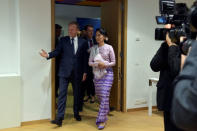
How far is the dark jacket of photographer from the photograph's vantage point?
6.04 ft

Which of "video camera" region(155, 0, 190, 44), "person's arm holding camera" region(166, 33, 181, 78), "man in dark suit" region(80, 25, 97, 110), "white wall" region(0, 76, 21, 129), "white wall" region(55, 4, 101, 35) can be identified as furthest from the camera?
"white wall" region(55, 4, 101, 35)

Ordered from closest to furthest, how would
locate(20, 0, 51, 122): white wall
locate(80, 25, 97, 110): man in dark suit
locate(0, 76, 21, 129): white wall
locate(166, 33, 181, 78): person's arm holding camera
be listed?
locate(166, 33, 181, 78): person's arm holding camera < locate(0, 76, 21, 129): white wall < locate(20, 0, 51, 122): white wall < locate(80, 25, 97, 110): man in dark suit

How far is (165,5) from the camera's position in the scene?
6.51ft

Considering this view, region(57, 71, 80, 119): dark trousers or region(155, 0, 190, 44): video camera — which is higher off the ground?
region(155, 0, 190, 44): video camera

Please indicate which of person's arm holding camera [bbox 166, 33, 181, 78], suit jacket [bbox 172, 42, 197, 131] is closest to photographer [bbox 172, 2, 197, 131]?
suit jacket [bbox 172, 42, 197, 131]

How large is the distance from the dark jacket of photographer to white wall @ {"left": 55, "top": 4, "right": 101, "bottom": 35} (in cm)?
703

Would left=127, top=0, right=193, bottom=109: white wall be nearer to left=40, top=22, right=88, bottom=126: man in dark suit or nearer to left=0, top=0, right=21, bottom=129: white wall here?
left=40, top=22, right=88, bottom=126: man in dark suit

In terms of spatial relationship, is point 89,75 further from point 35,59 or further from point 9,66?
point 9,66

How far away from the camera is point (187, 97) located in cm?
64

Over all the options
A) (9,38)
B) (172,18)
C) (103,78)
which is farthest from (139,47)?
(172,18)

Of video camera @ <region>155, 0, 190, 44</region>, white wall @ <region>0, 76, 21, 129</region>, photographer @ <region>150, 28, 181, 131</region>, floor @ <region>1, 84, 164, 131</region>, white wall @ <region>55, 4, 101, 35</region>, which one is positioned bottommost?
floor @ <region>1, 84, 164, 131</region>

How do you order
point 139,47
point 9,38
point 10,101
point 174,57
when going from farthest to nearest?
point 139,47
point 9,38
point 10,101
point 174,57

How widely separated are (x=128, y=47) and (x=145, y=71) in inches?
22.9

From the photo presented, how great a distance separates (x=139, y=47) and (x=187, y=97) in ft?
12.8
